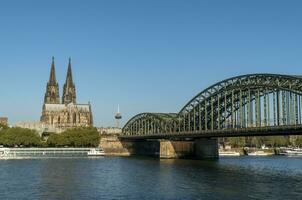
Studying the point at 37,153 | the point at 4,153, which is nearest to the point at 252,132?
the point at 4,153

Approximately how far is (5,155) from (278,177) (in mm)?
90001

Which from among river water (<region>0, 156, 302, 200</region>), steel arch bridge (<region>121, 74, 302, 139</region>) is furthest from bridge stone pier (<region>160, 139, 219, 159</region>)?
river water (<region>0, 156, 302, 200</region>)

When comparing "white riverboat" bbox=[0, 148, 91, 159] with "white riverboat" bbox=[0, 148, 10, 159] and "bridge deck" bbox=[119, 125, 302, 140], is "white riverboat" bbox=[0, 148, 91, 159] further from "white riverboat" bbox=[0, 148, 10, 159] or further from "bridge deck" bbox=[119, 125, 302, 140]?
"bridge deck" bbox=[119, 125, 302, 140]

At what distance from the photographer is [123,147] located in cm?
19138

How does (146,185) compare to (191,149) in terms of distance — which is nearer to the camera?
(146,185)

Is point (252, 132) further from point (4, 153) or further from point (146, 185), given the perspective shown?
point (4, 153)

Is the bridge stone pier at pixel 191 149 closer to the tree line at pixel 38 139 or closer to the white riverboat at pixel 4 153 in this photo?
the white riverboat at pixel 4 153

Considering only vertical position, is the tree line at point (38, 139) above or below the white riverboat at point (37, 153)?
above

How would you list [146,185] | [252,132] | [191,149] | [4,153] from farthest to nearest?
[191,149]
[4,153]
[252,132]
[146,185]

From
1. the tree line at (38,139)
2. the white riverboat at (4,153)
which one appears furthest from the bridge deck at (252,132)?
the tree line at (38,139)

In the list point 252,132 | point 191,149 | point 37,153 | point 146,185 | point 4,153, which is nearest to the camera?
point 146,185

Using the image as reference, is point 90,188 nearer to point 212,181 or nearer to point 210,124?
point 212,181

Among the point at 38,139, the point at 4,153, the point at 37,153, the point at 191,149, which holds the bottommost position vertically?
the point at 37,153

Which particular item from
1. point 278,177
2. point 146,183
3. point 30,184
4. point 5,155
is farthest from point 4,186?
point 5,155
